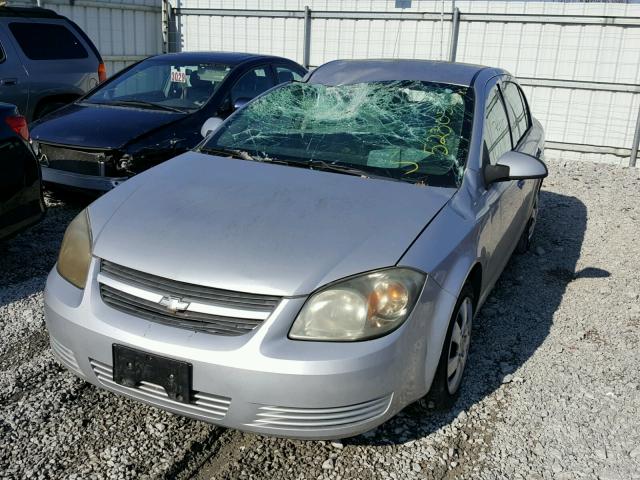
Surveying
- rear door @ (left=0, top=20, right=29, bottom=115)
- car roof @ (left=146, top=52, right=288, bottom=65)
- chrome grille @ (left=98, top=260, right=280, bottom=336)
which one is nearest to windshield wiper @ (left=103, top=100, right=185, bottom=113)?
car roof @ (left=146, top=52, right=288, bottom=65)

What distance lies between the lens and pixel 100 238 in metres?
2.59

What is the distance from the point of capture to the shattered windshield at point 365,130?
3.24 meters

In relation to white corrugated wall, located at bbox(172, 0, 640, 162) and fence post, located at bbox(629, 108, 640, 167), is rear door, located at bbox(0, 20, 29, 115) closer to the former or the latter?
white corrugated wall, located at bbox(172, 0, 640, 162)

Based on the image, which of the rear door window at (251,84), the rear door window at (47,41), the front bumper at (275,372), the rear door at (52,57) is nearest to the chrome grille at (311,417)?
the front bumper at (275,372)

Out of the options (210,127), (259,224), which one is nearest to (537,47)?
(210,127)

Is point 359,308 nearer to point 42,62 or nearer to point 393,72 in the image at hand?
point 393,72

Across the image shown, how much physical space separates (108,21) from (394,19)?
5030mm

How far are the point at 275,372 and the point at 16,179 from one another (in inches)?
107

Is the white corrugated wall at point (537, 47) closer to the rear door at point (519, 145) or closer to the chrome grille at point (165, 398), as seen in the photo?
the rear door at point (519, 145)

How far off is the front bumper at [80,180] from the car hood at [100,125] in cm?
26

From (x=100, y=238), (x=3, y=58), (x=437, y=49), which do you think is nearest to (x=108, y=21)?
(x=3, y=58)

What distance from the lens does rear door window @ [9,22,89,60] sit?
703 centimetres

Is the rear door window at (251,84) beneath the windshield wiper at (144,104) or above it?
above

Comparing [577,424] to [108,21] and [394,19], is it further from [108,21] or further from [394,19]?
[108,21]
